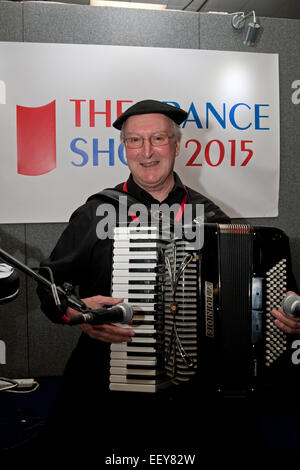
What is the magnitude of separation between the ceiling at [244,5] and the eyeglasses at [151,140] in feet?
11.6

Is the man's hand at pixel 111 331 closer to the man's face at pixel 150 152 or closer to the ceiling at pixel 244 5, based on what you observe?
the man's face at pixel 150 152

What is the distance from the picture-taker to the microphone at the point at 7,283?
142 centimetres

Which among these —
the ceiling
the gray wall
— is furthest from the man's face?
the ceiling

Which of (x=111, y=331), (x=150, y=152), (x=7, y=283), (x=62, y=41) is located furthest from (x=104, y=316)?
(x=62, y=41)

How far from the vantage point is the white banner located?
87.2 inches

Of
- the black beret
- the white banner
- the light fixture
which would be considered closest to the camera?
the black beret

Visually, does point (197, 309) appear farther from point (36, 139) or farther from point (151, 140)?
point (36, 139)

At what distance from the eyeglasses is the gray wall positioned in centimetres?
81

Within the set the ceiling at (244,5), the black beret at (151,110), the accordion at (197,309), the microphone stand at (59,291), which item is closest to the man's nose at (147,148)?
→ the black beret at (151,110)

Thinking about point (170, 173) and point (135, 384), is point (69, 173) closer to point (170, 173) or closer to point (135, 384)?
point (170, 173)

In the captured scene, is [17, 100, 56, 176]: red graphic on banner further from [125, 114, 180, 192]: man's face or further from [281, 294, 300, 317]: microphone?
[281, 294, 300, 317]: microphone

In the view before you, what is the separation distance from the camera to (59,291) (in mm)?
850

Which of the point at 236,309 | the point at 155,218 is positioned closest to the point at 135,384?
the point at 236,309

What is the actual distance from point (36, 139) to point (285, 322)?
5.51 feet
